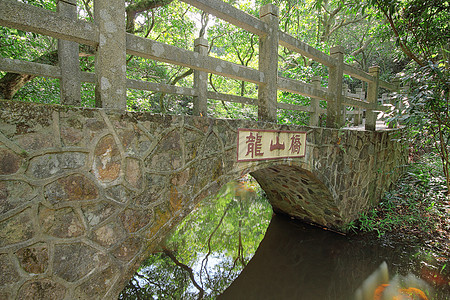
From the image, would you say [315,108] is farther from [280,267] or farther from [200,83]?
[280,267]

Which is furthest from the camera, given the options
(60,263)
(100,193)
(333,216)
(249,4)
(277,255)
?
(249,4)

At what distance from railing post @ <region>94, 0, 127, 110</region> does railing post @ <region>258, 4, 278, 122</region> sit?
5.41 feet

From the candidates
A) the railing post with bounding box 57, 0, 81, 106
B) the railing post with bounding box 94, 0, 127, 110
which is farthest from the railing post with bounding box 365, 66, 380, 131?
the railing post with bounding box 57, 0, 81, 106

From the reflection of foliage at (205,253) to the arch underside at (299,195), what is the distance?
71cm

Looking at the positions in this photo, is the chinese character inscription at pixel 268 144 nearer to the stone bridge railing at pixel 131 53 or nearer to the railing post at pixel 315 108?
the stone bridge railing at pixel 131 53

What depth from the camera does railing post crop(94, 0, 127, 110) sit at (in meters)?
1.50

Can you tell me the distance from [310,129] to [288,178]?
4.33ft

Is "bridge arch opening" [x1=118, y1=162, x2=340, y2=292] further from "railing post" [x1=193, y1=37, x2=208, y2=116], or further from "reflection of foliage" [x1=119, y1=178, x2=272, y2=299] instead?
"railing post" [x1=193, y1=37, x2=208, y2=116]

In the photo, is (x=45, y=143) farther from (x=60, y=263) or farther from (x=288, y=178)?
(x=288, y=178)

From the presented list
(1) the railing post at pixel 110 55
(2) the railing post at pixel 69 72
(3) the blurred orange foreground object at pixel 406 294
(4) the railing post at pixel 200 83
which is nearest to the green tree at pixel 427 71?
(3) the blurred orange foreground object at pixel 406 294

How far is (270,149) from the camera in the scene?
272 cm

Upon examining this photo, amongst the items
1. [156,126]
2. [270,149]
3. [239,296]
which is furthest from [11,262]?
[239,296]

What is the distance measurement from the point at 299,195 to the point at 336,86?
226 centimetres

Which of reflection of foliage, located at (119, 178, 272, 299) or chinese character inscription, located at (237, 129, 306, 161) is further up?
chinese character inscription, located at (237, 129, 306, 161)
